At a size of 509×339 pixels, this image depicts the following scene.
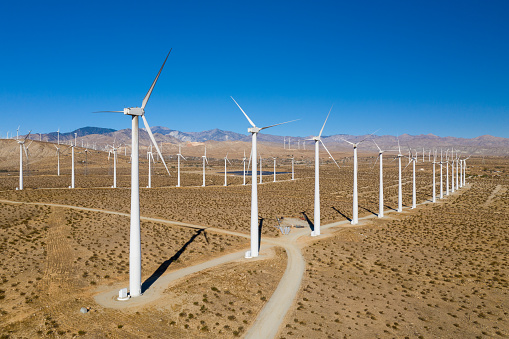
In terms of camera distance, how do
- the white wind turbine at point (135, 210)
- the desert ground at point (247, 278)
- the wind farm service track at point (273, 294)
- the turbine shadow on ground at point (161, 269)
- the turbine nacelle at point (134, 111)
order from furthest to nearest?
the turbine shadow on ground at point (161, 269) → the white wind turbine at point (135, 210) → the turbine nacelle at point (134, 111) → the wind farm service track at point (273, 294) → the desert ground at point (247, 278)

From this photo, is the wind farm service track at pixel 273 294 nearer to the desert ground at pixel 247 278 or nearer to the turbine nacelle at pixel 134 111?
the desert ground at pixel 247 278

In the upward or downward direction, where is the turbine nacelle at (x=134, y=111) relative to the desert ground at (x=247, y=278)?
upward

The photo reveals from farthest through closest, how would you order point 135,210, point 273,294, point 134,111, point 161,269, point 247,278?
point 161,269 < point 247,278 < point 273,294 < point 134,111 < point 135,210

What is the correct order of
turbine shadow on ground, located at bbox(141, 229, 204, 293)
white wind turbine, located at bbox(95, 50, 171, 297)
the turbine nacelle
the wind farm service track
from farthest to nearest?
turbine shadow on ground, located at bbox(141, 229, 204, 293), white wind turbine, located at bbox(95, 50, 171, 297), the turbine nacelle, the wind farm service track

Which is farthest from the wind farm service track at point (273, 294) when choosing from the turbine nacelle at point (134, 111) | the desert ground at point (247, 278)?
the turbine nacelle at point (134, 111)

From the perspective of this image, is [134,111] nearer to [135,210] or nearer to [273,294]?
[135,210]

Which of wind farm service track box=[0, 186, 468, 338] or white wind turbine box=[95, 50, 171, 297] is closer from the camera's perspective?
wind farm service track box=[0, 186, 468, 338]

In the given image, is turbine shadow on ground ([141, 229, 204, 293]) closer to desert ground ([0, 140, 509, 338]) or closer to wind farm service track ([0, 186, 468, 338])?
desert ground ([0, 140, 509, 338])

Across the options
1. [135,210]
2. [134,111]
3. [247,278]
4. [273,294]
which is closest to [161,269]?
[247,278]

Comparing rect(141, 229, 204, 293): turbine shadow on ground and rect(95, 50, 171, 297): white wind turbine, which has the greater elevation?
rect(95, 50, 171, 297): white wind turbine

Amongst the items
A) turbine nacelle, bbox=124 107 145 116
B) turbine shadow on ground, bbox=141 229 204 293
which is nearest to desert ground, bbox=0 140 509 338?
turbine shadow on ground, bbox=141 229 204 293

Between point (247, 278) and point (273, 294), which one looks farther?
point (247, 278)

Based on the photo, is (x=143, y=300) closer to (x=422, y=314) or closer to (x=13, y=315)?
(x=13, y=315)
